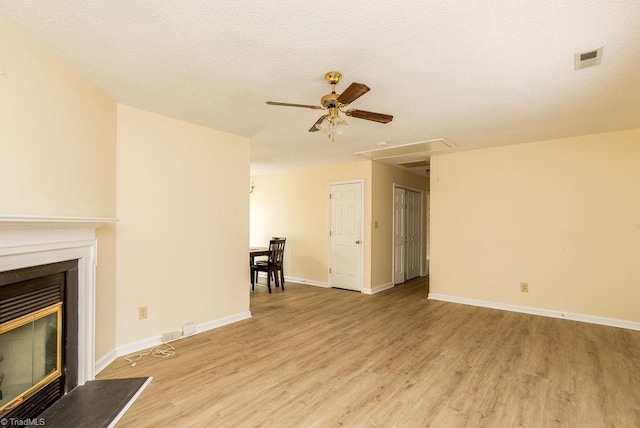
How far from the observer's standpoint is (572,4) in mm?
1603

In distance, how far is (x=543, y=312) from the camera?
4.23m

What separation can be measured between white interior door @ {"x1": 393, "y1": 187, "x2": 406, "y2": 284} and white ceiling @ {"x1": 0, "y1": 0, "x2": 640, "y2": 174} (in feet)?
9.56

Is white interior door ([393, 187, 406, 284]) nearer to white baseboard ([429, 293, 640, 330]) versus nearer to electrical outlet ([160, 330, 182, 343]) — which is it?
white baseboard ([429, 293, 640, 330])

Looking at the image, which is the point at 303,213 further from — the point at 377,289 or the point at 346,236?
the point at 377,289

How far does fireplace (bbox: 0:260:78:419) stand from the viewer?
69.1 inches

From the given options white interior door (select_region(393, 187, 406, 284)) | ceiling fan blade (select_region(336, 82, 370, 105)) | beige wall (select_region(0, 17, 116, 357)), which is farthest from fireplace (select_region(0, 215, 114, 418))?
white interior door (select_region(393, 187, 406, 284))

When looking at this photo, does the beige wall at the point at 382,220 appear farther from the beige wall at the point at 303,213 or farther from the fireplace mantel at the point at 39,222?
the fireplace mantel at the point at 39,222

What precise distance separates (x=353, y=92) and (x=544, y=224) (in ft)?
12.2

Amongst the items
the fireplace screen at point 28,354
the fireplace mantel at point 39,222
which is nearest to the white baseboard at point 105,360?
the fireplace screen at point 28,354

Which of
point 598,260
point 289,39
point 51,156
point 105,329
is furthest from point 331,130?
point 598,260

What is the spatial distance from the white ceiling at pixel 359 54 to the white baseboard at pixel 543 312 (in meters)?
2.37

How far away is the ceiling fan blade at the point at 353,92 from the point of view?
1977 millimetres

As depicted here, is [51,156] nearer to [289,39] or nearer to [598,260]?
[289,39]

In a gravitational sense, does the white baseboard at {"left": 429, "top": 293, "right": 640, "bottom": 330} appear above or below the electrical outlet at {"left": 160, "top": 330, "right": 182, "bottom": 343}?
below
